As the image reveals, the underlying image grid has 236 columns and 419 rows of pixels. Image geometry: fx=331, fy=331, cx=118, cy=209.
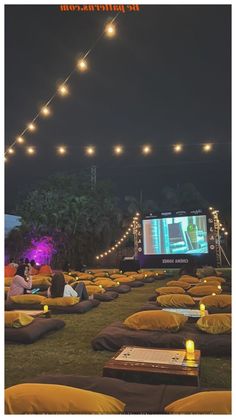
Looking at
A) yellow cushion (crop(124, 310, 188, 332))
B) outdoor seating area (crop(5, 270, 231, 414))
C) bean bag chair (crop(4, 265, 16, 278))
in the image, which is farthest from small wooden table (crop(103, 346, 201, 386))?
bean bag chair (crop(4, 265, 16, 278))

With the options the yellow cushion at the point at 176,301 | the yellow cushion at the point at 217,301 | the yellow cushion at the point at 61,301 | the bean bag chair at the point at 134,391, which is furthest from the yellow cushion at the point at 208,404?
the yellow cushion at the point at 61,301

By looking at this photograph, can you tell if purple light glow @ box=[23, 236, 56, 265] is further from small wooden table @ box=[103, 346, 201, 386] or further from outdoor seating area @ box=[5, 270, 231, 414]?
small wooden table @ box=[103, 346, 201, 386]

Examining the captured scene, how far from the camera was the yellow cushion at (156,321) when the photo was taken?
13.0 feet

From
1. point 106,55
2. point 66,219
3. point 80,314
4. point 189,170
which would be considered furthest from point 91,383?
point 189,170

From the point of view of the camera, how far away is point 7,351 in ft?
13.2

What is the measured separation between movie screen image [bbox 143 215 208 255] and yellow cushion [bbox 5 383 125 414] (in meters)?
12.3

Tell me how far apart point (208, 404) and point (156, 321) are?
241 centimetres

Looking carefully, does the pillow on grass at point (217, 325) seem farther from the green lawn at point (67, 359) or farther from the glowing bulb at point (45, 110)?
the glowing bulb at point (45, 110)

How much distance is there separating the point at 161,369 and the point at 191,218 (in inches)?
455

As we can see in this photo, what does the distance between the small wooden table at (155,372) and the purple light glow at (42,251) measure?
58.9ft

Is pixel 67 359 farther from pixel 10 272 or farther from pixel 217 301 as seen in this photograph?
pixel 10 272

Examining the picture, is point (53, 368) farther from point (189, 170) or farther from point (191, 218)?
point (189, 170)

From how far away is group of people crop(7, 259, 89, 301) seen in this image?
21.8ft

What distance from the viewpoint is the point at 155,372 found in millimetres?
2629
